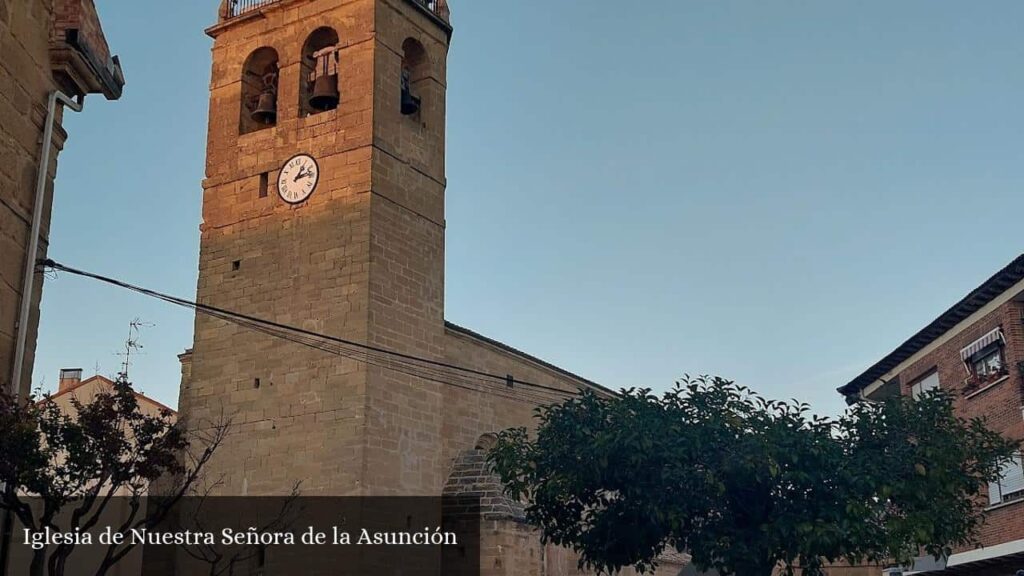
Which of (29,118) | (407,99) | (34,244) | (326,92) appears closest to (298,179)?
(326,92)

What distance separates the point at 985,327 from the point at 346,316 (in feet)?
38.9

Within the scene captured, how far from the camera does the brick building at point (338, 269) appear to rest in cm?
1942

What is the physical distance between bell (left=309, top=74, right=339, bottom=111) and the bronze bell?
1.31 meters

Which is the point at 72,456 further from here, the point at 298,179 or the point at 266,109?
the point at 266,109

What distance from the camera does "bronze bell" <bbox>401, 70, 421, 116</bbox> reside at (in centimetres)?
2202

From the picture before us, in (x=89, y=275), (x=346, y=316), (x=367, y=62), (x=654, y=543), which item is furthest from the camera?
(x=367, y=62)

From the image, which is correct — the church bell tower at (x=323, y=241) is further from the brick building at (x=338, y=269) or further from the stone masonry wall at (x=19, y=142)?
the stone masonry wall at (x=19, y=142)

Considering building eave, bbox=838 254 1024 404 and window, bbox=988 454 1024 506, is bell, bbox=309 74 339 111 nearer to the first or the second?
building eave, bbox=838 254 1024 404

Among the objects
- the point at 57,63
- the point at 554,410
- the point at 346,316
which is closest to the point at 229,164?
the point at 346,316

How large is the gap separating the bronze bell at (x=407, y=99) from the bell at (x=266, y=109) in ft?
7.95

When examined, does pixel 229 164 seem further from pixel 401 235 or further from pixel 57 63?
pixel 57 63

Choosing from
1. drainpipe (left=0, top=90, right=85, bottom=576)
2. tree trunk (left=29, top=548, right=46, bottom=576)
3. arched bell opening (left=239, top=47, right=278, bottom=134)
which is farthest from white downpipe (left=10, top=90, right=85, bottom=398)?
arched bell opening (left=239, top=47, right=278, bottom=134)

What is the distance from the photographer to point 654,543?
51.3 ft

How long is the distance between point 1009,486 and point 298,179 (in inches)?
555
